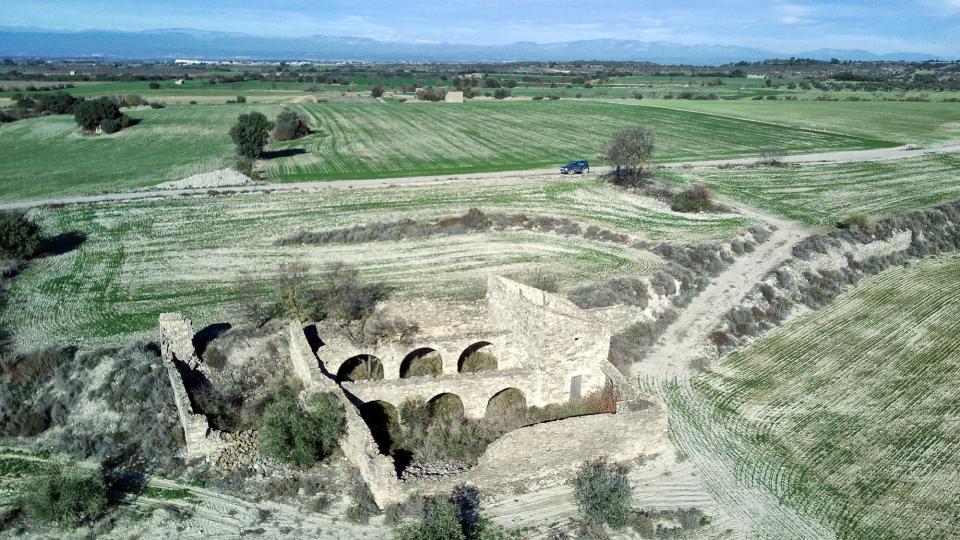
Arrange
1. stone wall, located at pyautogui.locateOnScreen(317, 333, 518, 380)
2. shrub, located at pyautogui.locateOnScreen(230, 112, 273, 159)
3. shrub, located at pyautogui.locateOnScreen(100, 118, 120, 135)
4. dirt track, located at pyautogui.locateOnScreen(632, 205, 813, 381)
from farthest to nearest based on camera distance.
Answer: shrub, located at pyautogui.locateOnScreen(100, 118, 120, 135), shrub, located at pyautogui.locateOnScreen(230, 112, 273, 159), dirt track, located at pyautogui.locateOnScreen(632, 205, 813, 381), stone wall, located at pyautogui.locateOnScreen(317, 333, 518, 380)

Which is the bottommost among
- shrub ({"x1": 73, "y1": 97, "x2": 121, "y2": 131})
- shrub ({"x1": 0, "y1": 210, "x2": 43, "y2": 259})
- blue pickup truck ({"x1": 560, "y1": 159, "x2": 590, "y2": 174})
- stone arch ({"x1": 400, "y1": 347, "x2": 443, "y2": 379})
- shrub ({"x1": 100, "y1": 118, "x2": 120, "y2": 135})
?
stone arch ({"x1": 400, "y1": 347, "x2": 443, "y2": 379})

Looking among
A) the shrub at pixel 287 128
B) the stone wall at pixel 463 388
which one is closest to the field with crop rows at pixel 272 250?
the stone wall at pixel 463 388

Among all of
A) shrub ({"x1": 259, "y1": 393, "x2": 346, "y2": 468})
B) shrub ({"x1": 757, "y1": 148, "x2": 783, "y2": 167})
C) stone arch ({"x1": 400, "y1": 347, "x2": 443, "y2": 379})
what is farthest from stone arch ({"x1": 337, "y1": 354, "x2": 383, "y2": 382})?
shrub ({"x1": 757, "y1": 148, "x2": 783, "y2": 167})

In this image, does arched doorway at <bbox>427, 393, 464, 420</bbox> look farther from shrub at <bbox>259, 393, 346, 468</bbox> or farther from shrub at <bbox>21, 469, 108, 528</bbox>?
shrub at <bbox>21, 469, 108, 528</bbox>

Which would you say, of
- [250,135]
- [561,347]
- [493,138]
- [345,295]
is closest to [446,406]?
[561,347]

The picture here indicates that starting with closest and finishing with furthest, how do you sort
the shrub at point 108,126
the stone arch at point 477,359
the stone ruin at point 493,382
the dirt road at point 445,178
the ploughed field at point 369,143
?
the stone ruin at point 493,382 < the stone arch at point 477,359 < the dirt road at point 445,178 < the ploughed field at point 369,143 < the shrub at point 108,126

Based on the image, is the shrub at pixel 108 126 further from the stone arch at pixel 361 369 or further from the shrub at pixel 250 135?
the stone arch at pixel 361 369
